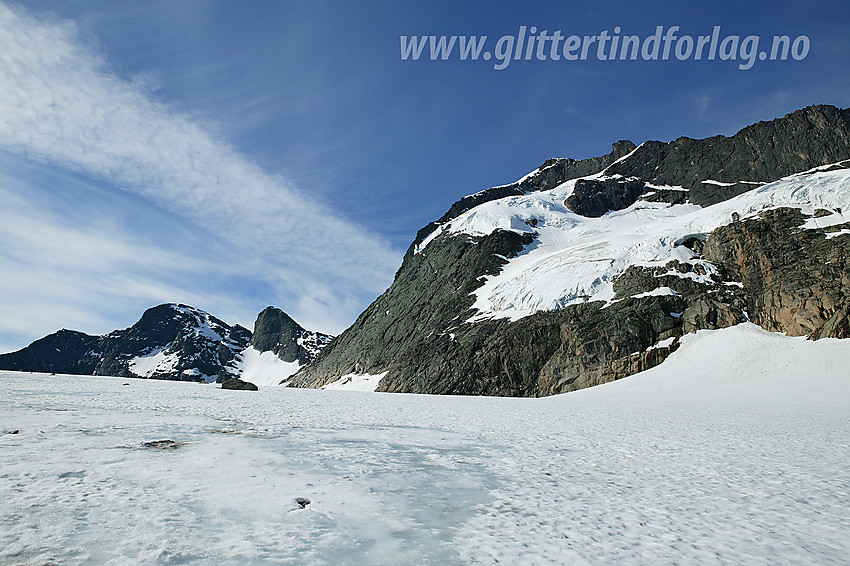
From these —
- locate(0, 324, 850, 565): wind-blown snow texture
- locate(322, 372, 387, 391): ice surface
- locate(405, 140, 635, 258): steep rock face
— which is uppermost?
locate(405, 140, 635, 258): steep rock face

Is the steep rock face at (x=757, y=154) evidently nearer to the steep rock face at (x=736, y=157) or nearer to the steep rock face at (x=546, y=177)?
the steep rock face at (x=736, y=157)

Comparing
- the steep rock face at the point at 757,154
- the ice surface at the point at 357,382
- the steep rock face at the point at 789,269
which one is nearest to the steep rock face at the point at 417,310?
the ice surface at the point at 357,382

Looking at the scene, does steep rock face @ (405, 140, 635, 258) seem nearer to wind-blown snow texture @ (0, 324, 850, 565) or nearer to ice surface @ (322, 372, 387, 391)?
ice surface @ (322, 372, 387, 391)

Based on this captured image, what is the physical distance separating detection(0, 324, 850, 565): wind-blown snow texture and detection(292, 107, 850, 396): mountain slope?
1067 inches

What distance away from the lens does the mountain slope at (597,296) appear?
39.8 meters

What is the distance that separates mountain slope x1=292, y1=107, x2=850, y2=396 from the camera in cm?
3984

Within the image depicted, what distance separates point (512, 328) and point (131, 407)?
126ft

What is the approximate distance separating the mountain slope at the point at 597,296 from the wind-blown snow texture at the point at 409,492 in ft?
88.9

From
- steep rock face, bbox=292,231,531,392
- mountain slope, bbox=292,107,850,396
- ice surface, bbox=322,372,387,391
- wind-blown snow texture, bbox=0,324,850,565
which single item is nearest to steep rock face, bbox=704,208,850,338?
mountain slope, bbox=292,107,850,396

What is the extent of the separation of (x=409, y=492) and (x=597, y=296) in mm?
45632

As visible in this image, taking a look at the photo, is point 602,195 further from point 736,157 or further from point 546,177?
point 546,177

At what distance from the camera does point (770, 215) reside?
154 feet

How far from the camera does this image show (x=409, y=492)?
769 centimetres

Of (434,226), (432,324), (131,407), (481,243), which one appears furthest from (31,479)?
(434,226)
